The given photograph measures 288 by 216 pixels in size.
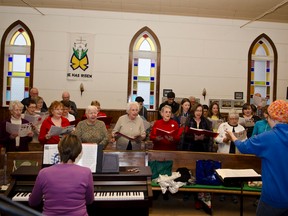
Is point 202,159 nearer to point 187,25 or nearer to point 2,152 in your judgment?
point 2,152

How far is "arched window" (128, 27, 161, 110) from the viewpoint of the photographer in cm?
830

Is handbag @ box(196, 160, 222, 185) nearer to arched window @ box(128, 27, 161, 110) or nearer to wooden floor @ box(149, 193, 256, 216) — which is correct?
wooden floor @ box(149, 193, 256, 216)

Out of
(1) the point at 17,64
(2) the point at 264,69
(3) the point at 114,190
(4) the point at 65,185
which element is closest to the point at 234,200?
(3) the point at 114,190

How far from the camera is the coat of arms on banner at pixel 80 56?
26.6 feet

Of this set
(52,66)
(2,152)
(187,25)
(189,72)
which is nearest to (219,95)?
(189,72)

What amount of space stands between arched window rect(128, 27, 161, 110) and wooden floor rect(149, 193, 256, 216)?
415 cm

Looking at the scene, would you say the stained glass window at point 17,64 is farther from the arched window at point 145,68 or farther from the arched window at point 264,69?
the arched window at point 264,69

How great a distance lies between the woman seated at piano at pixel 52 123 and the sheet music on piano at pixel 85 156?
→ 3.23 ft

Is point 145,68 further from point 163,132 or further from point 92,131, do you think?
point 92,131

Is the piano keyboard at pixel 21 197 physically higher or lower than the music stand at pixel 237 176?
lower

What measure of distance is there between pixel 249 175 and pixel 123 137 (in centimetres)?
210

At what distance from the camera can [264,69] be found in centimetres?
884

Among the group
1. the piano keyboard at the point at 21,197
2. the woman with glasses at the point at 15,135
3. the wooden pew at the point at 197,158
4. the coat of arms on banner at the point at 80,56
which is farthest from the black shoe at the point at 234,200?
the coat of arms on banner at the point at 80,56

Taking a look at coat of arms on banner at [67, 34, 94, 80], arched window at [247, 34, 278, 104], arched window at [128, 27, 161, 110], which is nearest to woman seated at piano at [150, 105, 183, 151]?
arched window at [128, 27, 161, 110]
